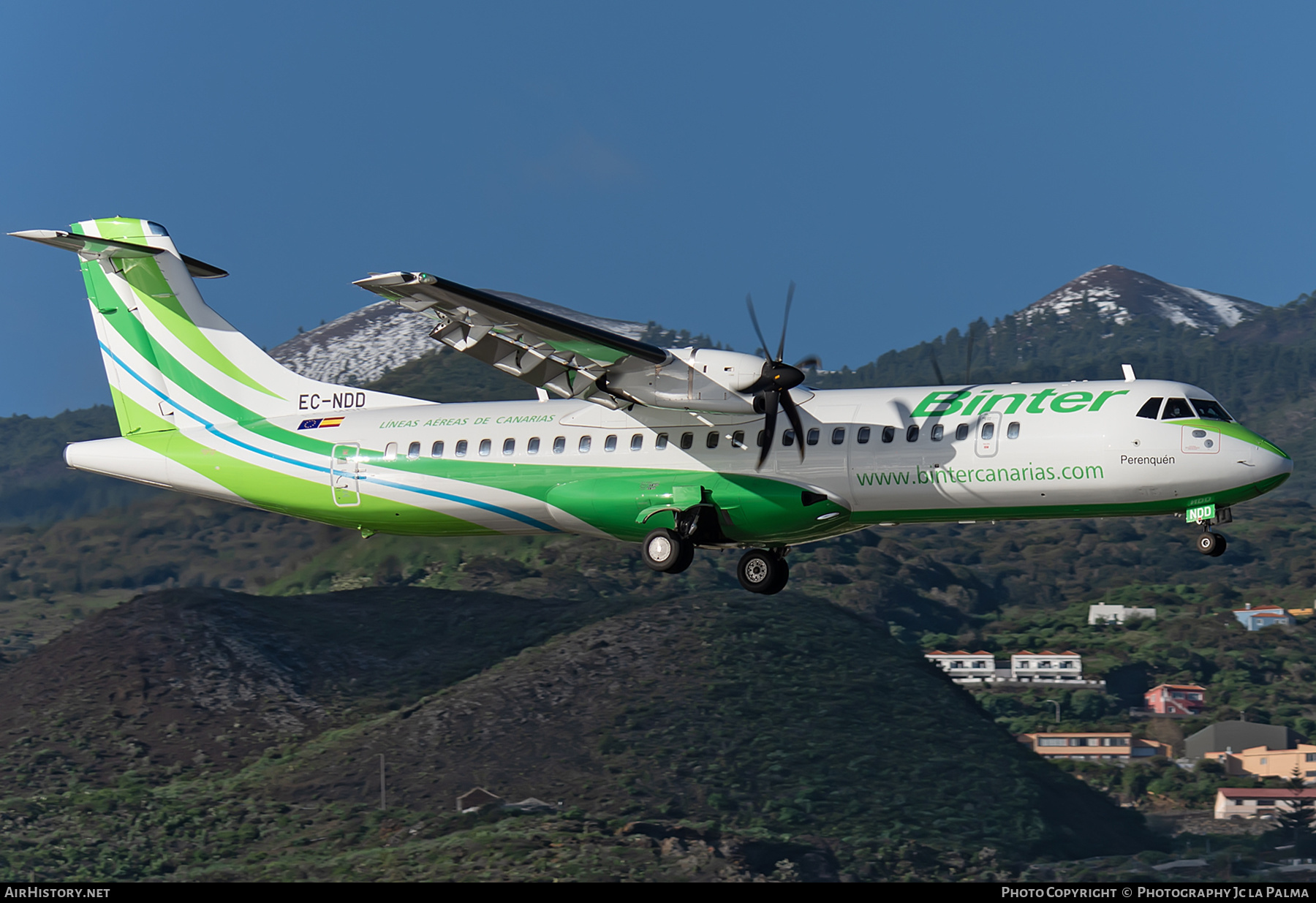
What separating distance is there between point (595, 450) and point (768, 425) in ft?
11.4

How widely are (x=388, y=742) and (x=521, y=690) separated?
11.5 meters

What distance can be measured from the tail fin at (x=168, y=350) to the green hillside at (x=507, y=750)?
61191 millimetres

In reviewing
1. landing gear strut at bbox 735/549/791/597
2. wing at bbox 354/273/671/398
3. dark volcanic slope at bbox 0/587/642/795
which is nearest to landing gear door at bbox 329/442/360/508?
wing at bbox 354/273/671/398

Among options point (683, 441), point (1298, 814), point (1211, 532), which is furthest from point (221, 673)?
point (1211, 532)

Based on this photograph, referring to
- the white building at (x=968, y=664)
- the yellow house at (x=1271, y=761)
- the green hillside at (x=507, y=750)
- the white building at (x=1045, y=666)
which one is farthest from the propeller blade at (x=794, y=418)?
the white building at (x=1045, y=666)

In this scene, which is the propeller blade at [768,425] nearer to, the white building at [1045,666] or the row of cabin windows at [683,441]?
the row of cabin windows at [683,441]

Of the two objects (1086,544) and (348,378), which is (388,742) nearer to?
(348,378)

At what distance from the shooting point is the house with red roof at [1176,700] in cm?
13350

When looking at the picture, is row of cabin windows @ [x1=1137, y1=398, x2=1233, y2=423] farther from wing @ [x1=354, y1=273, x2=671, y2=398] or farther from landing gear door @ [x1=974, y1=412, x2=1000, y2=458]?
wing @ [x1=354, y1=273, x2=671, y2=398]

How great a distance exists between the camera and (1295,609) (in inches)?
6088

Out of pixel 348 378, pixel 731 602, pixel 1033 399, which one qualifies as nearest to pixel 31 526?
pixel 1033 399

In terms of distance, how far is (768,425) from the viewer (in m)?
25.0

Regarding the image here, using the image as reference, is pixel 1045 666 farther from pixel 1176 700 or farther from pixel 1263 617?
pixel 1263 617

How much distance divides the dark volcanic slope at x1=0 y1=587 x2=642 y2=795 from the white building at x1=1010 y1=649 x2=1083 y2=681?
4132 cm
